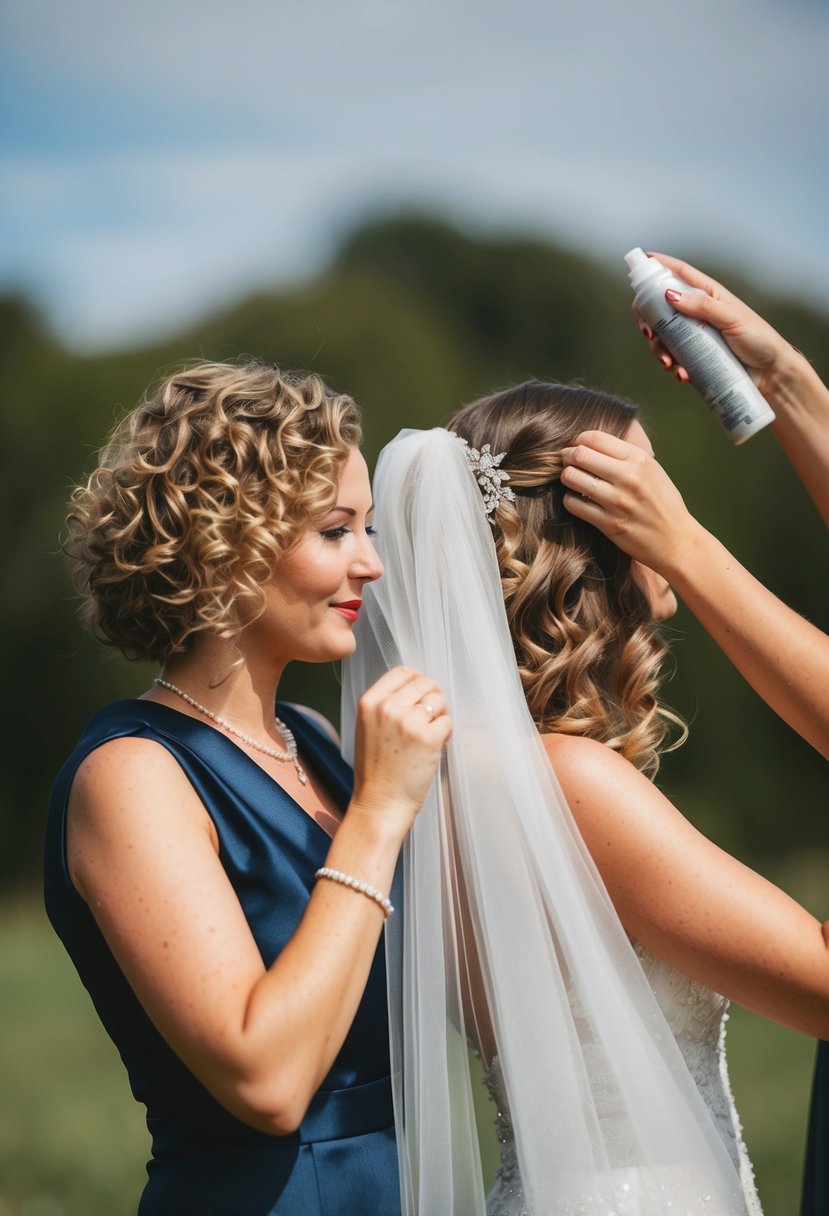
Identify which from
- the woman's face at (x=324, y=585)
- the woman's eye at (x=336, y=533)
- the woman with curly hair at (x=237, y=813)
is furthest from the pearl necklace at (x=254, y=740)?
the woman's eye at (x=336, y=533)

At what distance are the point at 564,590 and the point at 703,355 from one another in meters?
0.55

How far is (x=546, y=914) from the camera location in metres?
2.18

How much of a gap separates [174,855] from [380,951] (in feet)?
1.96

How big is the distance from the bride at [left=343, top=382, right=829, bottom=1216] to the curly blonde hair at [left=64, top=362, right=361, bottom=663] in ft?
1.04

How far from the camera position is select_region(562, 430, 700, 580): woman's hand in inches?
90.2

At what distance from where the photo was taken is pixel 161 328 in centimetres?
845

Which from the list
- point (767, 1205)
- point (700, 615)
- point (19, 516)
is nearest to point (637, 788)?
point (700, 615)

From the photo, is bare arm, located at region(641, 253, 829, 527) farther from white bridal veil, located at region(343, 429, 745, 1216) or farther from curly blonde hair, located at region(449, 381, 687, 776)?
white bridal veil, located at region(343, 429, 745, 1216)

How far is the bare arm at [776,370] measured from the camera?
2.35 m

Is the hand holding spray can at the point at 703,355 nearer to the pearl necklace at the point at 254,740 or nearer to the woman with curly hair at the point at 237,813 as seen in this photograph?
the woman with curly hair at the point at 237,813

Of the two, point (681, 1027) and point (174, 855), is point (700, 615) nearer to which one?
point (681, 1027)

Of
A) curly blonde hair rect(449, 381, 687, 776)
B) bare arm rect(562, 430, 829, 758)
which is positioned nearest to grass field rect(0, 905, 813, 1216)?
curly blonde hair rect(449, 381, 687, 776)

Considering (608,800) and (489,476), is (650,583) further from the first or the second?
(608,800)

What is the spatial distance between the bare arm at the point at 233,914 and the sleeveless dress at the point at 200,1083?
0.27 ft
